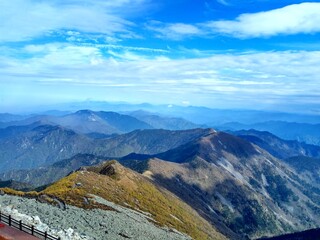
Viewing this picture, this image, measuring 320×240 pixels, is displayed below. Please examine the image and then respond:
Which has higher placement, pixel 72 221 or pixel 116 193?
pixel 72 221

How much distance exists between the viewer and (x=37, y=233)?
4997 cm

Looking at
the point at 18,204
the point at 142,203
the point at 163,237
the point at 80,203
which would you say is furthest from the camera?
the point at 142,203

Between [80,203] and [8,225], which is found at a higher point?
[8,225]

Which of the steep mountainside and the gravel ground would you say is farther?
the steep mountainside

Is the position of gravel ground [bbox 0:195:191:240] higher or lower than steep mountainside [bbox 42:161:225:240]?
higher

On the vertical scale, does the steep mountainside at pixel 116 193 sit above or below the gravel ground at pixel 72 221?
below

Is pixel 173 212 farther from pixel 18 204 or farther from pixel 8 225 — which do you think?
pixel 8 225

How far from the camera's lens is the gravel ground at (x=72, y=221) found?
5847cm

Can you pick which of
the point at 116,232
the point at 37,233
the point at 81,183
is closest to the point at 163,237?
the point at 116,232

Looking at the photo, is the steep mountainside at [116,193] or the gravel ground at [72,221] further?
the steep mountainside at [116,193]

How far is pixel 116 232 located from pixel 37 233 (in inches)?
1126

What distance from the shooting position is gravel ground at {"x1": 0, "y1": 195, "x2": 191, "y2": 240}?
58469mm

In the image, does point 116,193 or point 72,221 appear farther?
point 116,193

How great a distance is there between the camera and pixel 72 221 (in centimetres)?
6719
